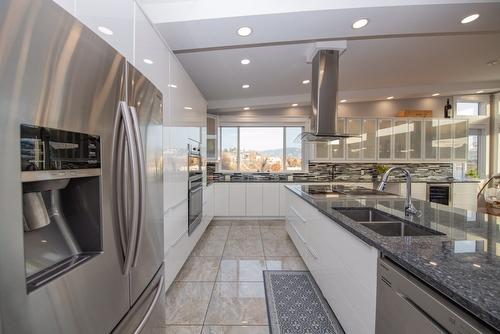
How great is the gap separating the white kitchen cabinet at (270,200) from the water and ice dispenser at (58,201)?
402cm

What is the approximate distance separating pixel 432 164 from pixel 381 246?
5.37 metres

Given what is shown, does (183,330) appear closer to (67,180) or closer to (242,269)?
(242,269)

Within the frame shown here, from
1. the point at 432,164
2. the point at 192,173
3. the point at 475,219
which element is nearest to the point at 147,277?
the point at 192,173

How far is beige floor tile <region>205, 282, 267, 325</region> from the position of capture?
1757 millimetres

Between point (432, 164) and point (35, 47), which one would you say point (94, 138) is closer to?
point (35, 47)

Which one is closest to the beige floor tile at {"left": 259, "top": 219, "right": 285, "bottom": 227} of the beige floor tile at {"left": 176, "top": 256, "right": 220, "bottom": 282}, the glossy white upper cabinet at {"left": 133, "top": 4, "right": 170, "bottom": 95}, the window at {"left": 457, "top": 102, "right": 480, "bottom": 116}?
the beige floor tile at {"left": 176, "top": 256, "right": 220, "bottom": 282}

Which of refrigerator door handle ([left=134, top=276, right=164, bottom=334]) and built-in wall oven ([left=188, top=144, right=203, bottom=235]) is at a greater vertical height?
built-in wall oven ([left=188, top=144, right=203, bottom=235])

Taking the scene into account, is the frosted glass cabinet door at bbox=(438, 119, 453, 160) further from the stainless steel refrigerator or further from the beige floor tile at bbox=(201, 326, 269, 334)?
the stainless steel refrigerator

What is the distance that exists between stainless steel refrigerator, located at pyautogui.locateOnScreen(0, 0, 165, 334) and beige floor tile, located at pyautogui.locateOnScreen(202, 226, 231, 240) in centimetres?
263

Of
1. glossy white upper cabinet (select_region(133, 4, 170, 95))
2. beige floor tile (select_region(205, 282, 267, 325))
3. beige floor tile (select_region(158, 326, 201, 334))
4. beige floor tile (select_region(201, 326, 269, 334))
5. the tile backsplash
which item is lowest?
beige floor tile (select_region(158, 326, 201, 334))

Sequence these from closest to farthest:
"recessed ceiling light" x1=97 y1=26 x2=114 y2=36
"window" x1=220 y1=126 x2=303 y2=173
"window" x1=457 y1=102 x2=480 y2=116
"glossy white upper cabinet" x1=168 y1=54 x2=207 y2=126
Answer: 1. "recessed ceiling light" x1=97 y1=26 x2=114 y2=36
2. "glossy white upper cabinet" x1=168 y1=54 x2=207 y2=126
3. "window" x1=457 y1=102 x2=480 y2=116
4. "window" x1=220 y1=126 x2=303 y2=173

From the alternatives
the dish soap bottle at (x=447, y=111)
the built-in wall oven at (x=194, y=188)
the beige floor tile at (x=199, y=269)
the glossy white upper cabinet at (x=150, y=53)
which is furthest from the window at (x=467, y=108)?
the glossy white upper cabinet at (x=150, y=53)

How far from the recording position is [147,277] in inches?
43.1

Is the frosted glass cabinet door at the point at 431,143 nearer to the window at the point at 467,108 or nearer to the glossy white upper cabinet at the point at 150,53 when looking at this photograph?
the window at the point at 467,108
